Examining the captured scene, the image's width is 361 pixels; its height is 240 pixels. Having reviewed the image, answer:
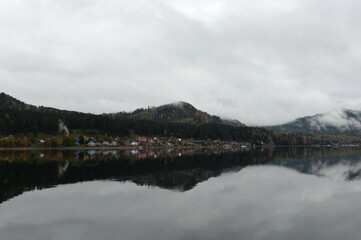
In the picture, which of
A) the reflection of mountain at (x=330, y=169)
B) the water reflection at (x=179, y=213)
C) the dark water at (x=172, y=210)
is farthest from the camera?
the reflection of mountain at (x=330, y=169)

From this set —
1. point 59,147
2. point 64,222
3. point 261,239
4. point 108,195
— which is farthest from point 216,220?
point 59,147

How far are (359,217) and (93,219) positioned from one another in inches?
1091

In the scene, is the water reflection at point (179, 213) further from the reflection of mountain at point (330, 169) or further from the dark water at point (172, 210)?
the reflection of mountain at point (330, 169)

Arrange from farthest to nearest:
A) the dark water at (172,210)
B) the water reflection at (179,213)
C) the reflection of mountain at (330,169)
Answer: the reflection of mountain at (330,169)
the dark water at (172,210)
the water reflection at (179,213)

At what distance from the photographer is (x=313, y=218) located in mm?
29531

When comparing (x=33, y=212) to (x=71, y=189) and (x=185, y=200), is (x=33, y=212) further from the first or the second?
(x=185, y=200)

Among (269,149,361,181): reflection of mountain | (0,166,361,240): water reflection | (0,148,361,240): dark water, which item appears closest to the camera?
(0,166,361,240): water reflection

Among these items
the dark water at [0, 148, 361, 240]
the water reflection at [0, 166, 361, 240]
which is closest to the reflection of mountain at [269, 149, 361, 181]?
the dark water at [0, 148, 361, 240]

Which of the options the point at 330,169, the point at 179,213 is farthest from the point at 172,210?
the point at 330,169

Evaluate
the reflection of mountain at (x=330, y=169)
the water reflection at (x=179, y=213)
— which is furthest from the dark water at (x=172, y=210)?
the reflection of mountain at (x=330, y=169)

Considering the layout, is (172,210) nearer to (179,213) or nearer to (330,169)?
(179,213)

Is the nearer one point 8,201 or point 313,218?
point 313,218

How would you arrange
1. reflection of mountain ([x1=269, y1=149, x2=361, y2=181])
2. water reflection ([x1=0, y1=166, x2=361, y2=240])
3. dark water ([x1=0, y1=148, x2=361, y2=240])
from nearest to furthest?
water reflection ([x1=0, y1=166, x2=361, y2=240])
dark water ([x1=0, y1=148, x2=361, y2=240])
reflection of mountain ([x1=269, y1=149, x2=361, y2=181])

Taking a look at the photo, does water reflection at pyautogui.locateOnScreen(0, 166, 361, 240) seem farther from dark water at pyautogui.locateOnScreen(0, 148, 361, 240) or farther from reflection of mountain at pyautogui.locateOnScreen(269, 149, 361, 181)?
reflection of mountain at pyautogui.locateOnScreen(269, 149, 361, 181)
